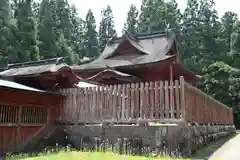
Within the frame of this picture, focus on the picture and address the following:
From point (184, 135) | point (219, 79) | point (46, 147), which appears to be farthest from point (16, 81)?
point (219, 79)

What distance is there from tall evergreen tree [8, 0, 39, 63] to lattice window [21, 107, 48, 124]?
2393cm

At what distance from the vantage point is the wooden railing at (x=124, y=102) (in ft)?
33.2

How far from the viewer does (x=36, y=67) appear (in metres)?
14.3

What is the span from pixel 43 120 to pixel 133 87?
412 centimetres

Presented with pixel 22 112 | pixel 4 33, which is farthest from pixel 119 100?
pixel 4 33

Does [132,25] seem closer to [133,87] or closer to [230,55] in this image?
[230,55]

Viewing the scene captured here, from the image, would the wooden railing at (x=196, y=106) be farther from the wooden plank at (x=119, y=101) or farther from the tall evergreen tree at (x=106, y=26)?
the tall evergreen tree at (x=106, y=26)

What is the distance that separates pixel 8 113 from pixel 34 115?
4.30ft

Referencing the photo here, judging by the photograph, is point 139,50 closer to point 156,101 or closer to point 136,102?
point 136,102

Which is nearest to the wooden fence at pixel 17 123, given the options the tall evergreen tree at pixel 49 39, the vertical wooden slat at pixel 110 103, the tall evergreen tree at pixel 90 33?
the vertical wooden slat at pixel 110 103

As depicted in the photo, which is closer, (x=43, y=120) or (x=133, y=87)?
(x=133, y=87)

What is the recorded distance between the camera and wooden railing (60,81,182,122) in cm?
1012

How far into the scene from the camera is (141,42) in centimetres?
2344

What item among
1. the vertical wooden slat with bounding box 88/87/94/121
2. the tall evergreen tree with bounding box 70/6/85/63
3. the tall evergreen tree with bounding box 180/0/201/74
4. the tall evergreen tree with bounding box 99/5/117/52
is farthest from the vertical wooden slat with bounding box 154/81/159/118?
the tall evergreen tree with bounding box 99/5/117/52
